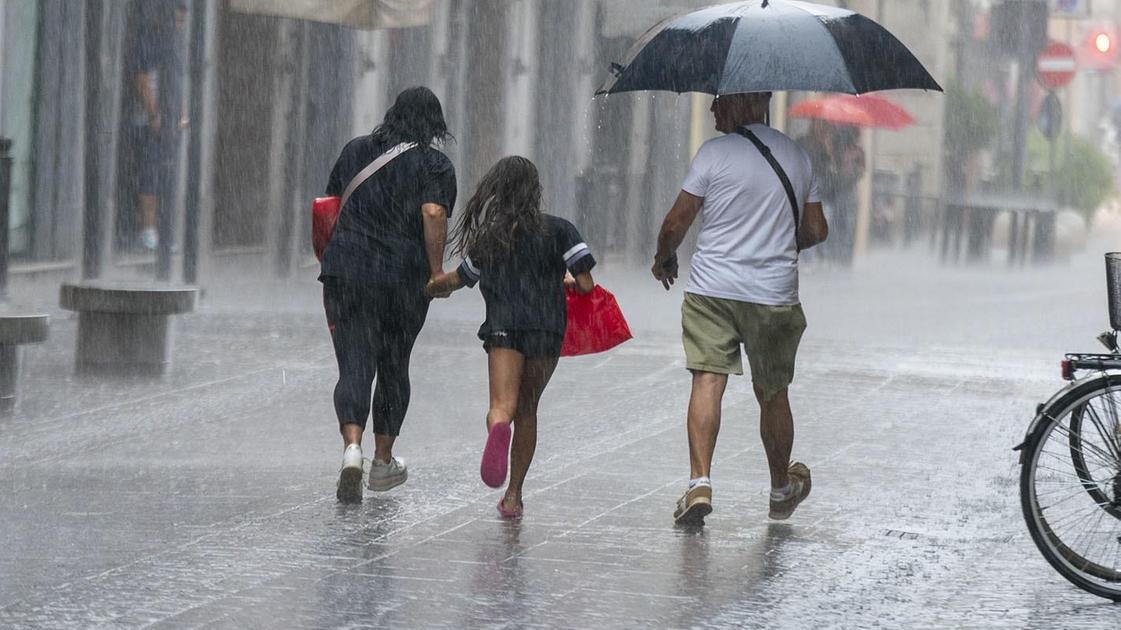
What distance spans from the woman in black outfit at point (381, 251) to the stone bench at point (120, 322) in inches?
157

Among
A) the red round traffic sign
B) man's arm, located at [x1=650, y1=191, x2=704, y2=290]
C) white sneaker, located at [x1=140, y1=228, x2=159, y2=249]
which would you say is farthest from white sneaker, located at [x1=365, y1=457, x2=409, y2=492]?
the red round traffic sign

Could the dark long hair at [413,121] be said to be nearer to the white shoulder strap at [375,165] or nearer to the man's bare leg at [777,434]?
the white shoulder strap at [375,165]

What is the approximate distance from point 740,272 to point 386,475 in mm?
1520

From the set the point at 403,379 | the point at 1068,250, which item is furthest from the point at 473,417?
the point at 1068,250

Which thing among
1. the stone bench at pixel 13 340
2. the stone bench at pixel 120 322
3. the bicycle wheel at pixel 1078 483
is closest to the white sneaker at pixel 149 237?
the stone bench at pixel 120 322

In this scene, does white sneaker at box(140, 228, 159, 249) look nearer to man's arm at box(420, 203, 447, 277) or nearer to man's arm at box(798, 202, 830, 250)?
man's arm at box(420, 203, 447, 277)

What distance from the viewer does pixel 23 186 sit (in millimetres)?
17094

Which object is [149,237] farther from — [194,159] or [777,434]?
[777,434]

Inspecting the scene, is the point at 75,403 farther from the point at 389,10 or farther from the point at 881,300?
the point at 881,300

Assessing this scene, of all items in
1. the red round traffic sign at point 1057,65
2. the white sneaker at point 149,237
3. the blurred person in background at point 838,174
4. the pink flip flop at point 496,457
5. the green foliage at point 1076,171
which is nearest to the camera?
the pink flip flop at point 496,457

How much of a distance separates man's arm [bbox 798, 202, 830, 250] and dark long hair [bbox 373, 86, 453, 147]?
1362 mm

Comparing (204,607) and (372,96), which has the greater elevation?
(372,96)

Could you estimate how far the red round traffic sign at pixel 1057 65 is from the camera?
2264 centimetres

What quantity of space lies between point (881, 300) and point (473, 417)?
1172cm
